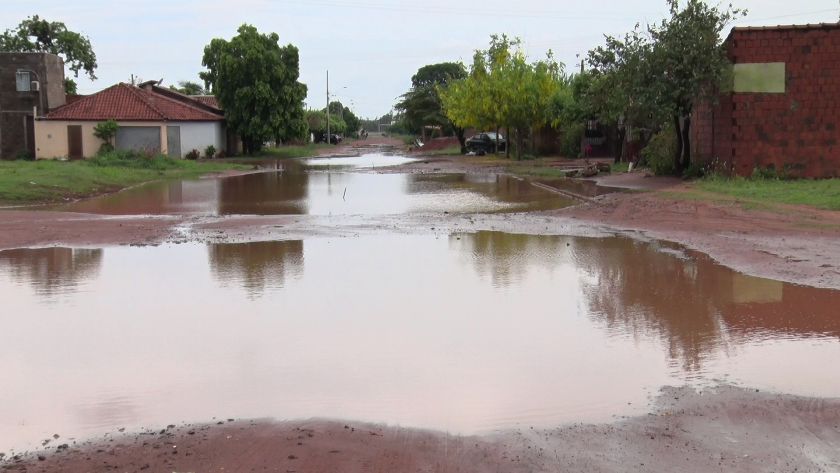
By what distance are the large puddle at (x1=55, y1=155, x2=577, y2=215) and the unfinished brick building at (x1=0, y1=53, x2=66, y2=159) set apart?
18725 mm

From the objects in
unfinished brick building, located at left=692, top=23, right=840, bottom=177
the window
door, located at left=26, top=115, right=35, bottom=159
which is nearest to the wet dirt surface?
unfinished brick building, located at left=692, top=23, right=840, bottom=177

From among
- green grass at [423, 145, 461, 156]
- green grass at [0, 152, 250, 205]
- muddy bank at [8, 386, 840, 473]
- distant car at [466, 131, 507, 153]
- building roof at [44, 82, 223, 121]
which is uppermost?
building roof at [44, 82, 223, 121]

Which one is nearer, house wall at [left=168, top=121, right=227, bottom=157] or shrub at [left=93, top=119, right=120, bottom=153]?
shrub at [left=93, top=119, right=120, bottom=153]

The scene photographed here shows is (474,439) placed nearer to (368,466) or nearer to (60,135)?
(368,466)

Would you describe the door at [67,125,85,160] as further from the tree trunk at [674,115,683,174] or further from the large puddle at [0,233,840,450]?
the large puddle at [0,233,840,450]

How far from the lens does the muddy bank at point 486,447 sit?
5.68 m

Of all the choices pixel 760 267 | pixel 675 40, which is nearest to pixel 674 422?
pixel 760 267

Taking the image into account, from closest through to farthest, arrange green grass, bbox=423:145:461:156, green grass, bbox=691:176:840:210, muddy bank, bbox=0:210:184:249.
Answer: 1. muddy bank, bbox=0:210:184:249
2. green grass, bbox=691:176:840:210
3. green grass, bbox=423:145:461:156

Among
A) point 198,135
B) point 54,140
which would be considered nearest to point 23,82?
point 54,140

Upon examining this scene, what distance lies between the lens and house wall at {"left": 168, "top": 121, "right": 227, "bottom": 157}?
5222 cm

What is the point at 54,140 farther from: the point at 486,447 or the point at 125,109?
the point at 486,447

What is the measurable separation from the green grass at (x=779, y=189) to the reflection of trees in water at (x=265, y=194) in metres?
11.3

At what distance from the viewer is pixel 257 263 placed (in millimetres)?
14055

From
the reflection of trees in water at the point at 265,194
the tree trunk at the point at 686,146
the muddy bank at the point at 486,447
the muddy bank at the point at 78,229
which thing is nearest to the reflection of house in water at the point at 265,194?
the reflection of trees in water at the point at 265,194
